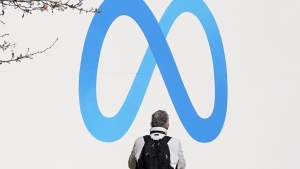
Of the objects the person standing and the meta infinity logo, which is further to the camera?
the meta infinity logo

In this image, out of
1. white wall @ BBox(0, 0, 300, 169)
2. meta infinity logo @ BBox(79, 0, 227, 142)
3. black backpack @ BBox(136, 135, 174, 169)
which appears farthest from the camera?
meta infinity logo @ BBox(79, 0, 227, 142)

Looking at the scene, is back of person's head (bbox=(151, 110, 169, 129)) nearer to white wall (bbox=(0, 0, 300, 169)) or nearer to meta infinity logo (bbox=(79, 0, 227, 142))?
white wall (bbox=(0, 0, 300, 169))

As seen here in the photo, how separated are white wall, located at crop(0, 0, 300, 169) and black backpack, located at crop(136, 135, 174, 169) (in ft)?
8.25

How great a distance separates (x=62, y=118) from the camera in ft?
26.6

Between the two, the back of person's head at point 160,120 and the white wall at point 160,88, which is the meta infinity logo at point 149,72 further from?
the back of person's head at point 160,120

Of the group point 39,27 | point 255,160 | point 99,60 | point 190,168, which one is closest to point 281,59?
point 255,160

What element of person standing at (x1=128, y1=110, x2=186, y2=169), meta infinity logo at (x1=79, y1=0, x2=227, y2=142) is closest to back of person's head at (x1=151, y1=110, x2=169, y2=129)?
person standing at (x1=128, y1=110, x2=186, y2=169)

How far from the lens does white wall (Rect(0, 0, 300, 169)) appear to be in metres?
7.88

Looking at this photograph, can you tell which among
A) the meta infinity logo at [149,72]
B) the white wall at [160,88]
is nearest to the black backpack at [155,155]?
the white wall at [160,88]

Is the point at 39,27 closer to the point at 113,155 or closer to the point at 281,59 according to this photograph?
the point at 113,155

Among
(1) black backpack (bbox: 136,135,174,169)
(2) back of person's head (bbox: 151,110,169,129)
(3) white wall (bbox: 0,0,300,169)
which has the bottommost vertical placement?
(1) black backpack (bbox: 136,135,174,169)

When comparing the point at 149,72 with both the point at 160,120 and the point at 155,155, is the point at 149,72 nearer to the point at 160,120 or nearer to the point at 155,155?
the point at 160,120

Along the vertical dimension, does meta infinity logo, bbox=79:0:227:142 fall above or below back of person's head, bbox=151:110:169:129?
above

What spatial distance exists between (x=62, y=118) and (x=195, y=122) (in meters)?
1.94
